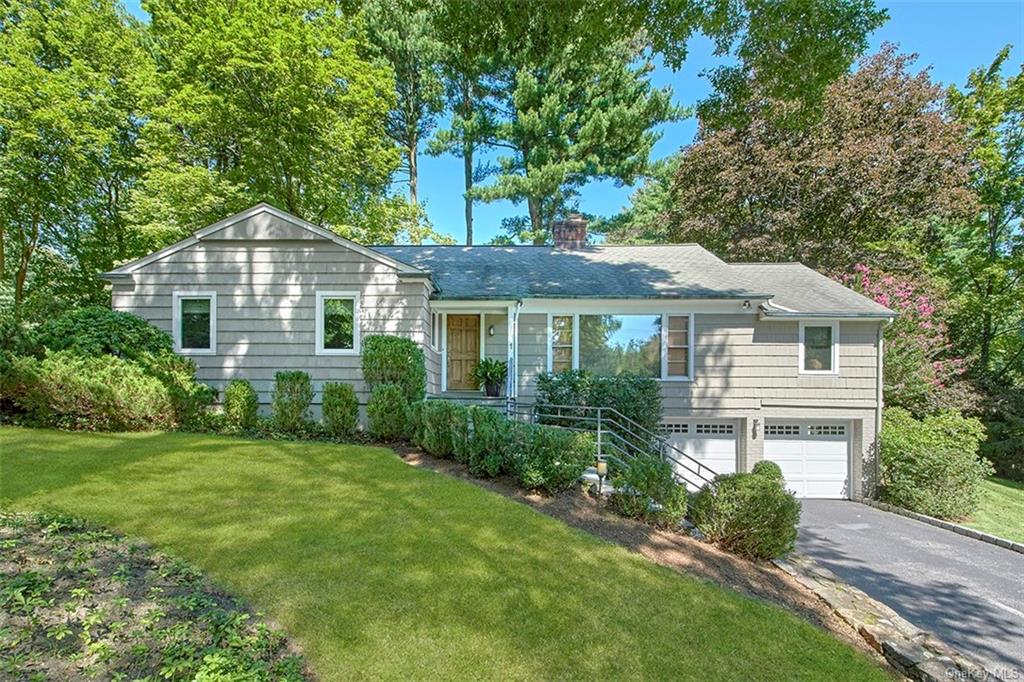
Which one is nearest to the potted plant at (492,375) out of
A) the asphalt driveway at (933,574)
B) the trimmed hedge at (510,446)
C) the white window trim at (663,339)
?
the white window trim at (663,339)

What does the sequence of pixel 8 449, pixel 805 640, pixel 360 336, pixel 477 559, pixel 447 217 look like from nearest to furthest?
pixel 805 640 → pixel 477 559 → pixel 8 449 → pixel 360 336 → pixel 447 217

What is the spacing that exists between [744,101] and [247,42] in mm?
14295

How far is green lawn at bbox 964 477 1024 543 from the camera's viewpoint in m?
9.87

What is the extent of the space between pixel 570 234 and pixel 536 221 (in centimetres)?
751

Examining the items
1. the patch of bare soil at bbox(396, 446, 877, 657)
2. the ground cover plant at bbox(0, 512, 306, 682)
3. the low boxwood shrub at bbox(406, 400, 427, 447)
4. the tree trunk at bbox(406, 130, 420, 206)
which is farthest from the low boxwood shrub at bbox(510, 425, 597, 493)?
the tree trunk at bbox(406, 130, 420, 206)

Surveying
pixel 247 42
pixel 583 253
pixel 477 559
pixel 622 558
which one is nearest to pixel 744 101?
pixel 583 253

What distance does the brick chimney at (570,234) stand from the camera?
14.6 meters

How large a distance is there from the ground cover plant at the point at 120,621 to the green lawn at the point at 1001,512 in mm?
12975

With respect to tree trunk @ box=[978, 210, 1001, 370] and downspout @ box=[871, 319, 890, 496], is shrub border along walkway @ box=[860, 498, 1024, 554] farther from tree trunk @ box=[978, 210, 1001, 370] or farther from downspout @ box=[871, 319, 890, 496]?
tree trunk @ box=[978, 210, 1001, 370]

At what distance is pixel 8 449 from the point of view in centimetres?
652

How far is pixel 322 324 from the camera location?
392 inches

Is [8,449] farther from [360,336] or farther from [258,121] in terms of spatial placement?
[258,121]

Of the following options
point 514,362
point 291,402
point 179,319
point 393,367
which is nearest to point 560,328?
point 514,362

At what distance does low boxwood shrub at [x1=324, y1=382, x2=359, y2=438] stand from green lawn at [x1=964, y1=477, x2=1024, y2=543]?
12620 millimetres
